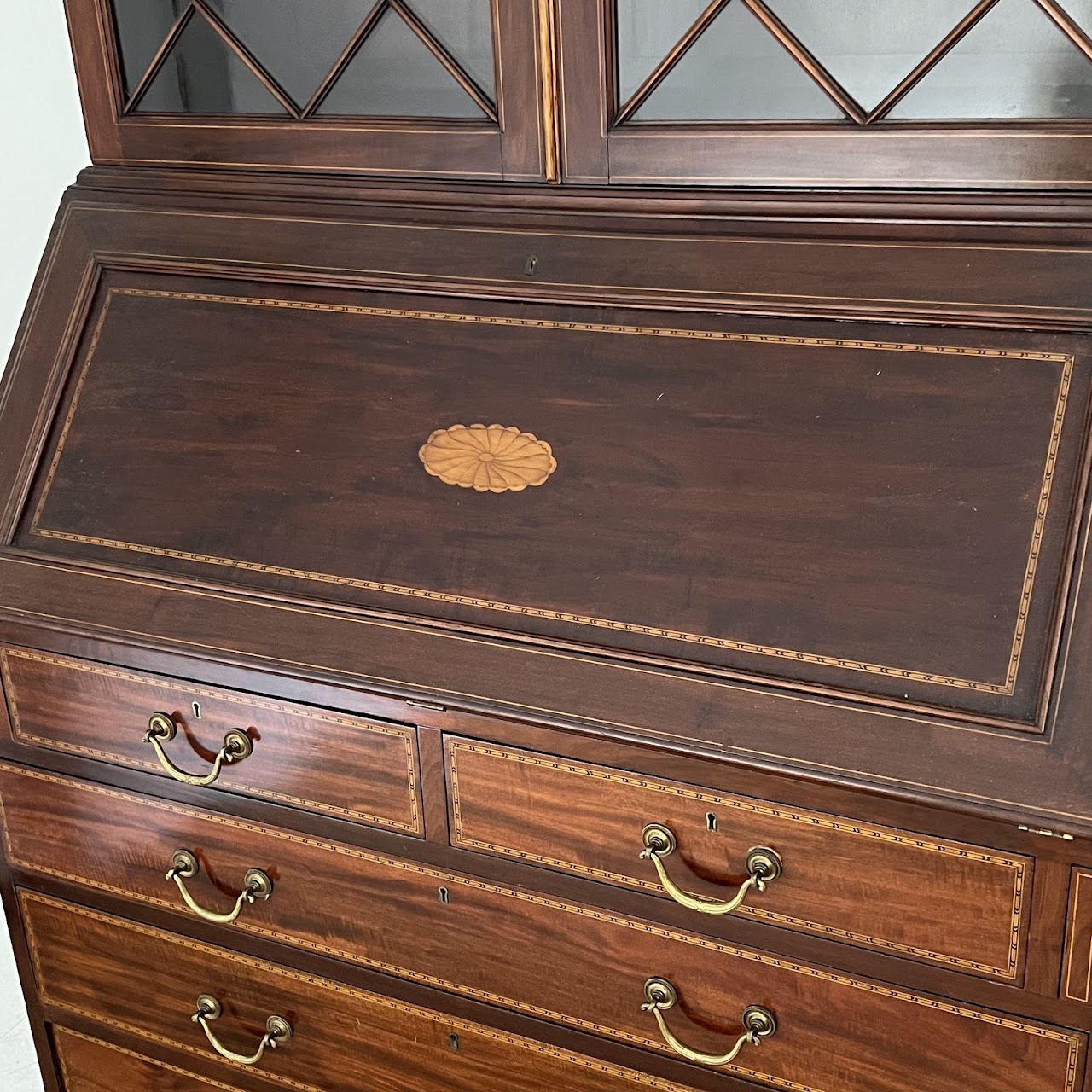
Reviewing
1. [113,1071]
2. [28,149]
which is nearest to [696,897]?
[113,1071]

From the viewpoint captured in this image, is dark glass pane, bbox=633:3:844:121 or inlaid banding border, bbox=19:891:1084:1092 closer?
inlaid banding border, bbox=19:891:1084:1092

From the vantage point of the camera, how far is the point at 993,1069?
111 cm

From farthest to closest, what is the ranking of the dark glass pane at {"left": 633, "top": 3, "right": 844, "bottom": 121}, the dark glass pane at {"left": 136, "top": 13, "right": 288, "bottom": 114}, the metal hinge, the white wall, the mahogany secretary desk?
the white wall < the dark glass pane at {"left": 136, "top": 13, "right": 288, "bottom": 114} < the dark glass pane at {"left": 633, "top": 3, "right": 844, "bottom": 121} < the mahogany secretary desk < the metal hinge

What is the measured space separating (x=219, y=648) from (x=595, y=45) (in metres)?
0.69

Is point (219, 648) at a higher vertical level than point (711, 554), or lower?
lower

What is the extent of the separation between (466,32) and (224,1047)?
1168mm

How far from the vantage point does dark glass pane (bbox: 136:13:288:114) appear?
1.44 meters

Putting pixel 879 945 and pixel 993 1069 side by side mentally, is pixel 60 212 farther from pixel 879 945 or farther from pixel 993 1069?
pixel 993 1069

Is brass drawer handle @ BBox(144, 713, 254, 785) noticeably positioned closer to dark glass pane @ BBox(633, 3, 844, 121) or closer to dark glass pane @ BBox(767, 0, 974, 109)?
dark glass pane @ BBox(633, 3, 844, 121)

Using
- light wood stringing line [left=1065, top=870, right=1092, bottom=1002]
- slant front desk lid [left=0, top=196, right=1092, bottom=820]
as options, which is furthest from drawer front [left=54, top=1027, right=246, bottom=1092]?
light wood stringing line [left=1065, top=870, right=1092, bottom=1002]

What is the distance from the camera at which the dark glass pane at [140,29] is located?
57.3 inches

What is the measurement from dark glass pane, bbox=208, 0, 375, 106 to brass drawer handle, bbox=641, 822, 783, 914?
87 centimetres

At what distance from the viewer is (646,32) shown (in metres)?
1.25

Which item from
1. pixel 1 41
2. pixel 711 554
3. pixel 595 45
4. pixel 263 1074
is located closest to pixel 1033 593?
pixel 711 554
